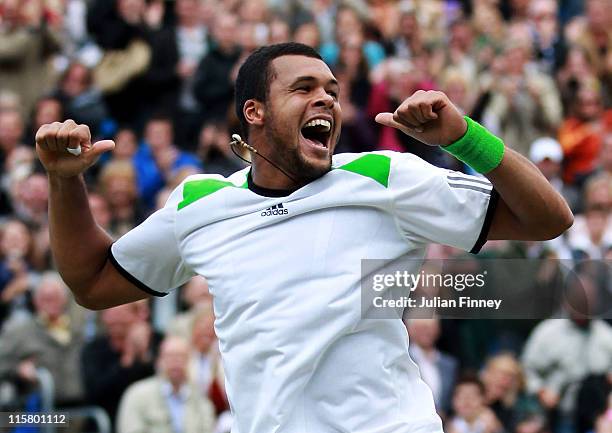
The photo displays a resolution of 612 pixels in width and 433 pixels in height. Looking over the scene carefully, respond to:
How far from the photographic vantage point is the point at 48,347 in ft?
34.6

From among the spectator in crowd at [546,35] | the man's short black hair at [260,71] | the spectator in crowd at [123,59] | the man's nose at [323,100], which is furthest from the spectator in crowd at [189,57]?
the man's nose at [323,100]

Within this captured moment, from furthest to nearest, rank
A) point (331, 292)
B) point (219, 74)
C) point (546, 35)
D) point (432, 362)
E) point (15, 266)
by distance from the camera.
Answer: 1. point (546, 35)
2. point (219, 74)
3. point (15, 266)
4. point (432, 362)
5. point (331, 292)

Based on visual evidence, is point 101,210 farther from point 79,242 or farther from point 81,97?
point 79,242

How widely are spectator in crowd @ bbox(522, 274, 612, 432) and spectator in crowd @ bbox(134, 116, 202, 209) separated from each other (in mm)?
3904

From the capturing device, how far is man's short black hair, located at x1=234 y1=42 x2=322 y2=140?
217 inches

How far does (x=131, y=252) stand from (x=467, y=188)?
1.42 m

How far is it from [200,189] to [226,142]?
7.27m

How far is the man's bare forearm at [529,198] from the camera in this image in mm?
4941

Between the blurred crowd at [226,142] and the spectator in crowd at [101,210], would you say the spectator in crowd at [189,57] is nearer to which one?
the blurred crowd at [226,142]

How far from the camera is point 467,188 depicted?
202 inches

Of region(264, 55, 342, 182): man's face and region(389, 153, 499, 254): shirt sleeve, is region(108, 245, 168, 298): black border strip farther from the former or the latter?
region(389, 153, 499, 254): shirt sleeve

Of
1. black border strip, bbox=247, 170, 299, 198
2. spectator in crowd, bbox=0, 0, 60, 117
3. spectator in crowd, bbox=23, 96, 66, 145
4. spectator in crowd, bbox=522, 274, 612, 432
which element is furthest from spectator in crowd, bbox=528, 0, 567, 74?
black border strip, bbox=247, 170, 299, 198

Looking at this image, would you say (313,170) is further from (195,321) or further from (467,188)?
(195,321)

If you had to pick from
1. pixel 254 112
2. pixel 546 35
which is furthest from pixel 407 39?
pixel 254 112
